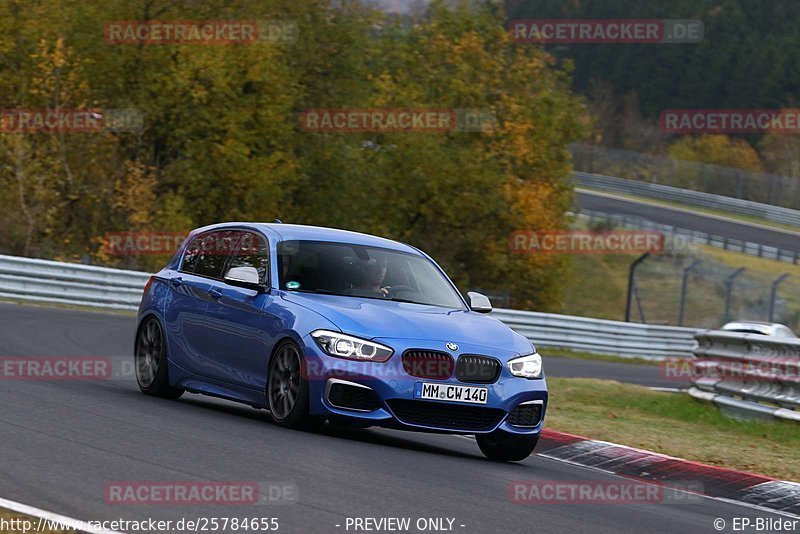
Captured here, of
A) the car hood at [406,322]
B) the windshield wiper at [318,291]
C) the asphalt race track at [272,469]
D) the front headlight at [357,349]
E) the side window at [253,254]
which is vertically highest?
the side window at [253,254]

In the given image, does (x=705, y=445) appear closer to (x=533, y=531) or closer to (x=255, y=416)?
(x=255, y=416)

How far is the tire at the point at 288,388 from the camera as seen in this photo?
966cm

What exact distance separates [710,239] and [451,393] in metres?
48.6

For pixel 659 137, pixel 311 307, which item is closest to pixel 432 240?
pixel 311 307

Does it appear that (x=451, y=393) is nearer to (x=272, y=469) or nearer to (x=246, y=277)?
(x=246, y=277)

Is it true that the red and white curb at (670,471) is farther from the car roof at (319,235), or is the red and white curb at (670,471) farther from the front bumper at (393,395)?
the car roof at (319,235)

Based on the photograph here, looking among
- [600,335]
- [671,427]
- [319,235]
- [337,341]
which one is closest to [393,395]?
[337,341]

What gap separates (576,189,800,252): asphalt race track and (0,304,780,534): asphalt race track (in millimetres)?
48193

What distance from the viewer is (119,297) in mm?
25797

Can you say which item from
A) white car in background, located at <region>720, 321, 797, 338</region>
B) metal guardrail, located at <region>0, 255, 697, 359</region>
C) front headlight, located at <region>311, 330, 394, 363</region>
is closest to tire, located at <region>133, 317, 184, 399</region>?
front headlight, located at <region>311, 330, 394, 363</region>

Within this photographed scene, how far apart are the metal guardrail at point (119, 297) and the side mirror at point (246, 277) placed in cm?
1466

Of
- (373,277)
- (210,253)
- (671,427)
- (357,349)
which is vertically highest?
(210,253)

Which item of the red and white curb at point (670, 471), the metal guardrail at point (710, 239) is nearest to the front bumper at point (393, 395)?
the red and white curb at point (670, 471)

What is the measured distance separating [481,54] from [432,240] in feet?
30.5
